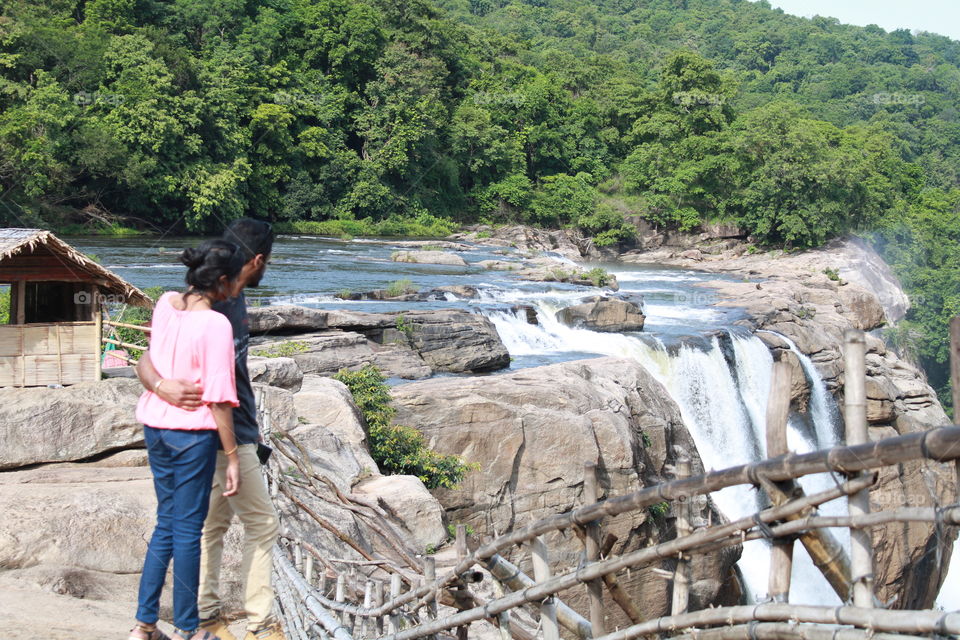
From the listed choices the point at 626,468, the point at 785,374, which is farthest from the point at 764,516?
the point at 626,468

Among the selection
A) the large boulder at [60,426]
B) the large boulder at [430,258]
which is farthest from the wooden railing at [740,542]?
the large boulder at [430,258]

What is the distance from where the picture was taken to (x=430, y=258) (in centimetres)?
2661

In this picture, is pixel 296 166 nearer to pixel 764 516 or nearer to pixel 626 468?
pixel 626 468

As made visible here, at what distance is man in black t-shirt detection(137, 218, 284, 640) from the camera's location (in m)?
3.54

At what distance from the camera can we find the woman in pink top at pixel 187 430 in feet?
10.6

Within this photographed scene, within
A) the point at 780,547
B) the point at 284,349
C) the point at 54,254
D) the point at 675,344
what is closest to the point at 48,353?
the point at 54,254

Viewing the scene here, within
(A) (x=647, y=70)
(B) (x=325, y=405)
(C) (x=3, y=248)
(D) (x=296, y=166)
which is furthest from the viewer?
(A) (x=647, y=70)

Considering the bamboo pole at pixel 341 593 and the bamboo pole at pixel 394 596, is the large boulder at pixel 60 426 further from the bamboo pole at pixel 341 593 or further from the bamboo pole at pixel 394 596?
the bamboo pole at pixel 394 596

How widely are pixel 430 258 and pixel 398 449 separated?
17.1 m

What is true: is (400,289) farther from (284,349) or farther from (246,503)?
(246,503)

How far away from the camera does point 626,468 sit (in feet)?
35.1

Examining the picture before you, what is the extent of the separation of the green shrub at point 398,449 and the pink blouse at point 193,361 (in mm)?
6428

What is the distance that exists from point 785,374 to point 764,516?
0.40 meters

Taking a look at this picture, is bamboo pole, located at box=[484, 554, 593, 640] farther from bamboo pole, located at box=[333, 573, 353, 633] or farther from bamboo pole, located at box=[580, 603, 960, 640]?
bamboo pole, located at box=[333, 573, 353, 633]
